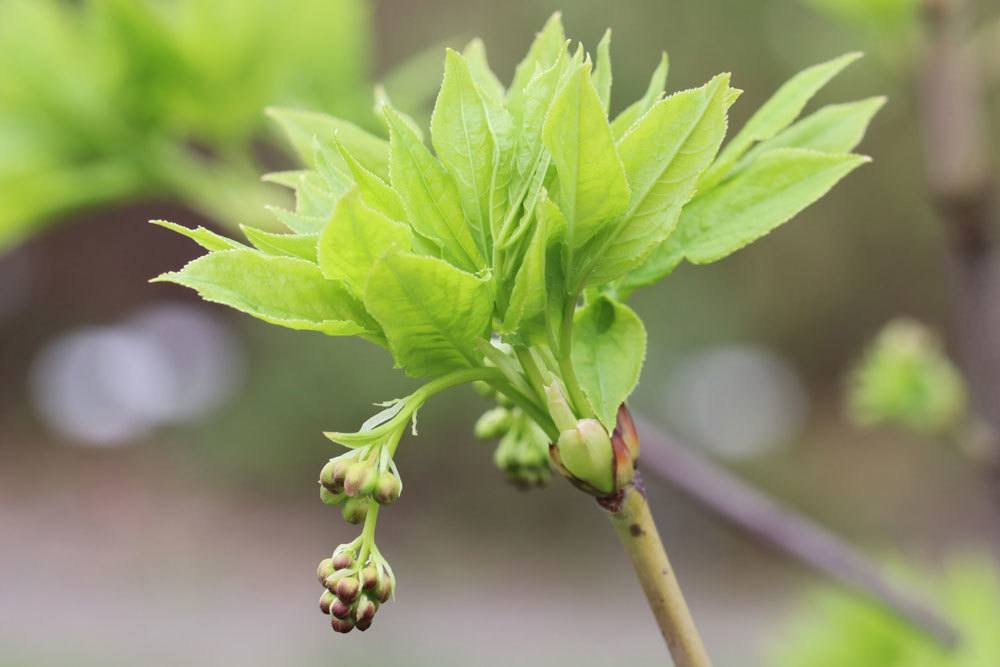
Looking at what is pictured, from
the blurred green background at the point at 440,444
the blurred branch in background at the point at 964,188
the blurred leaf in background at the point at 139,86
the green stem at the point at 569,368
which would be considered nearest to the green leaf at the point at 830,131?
the green stem at the point at 569,368

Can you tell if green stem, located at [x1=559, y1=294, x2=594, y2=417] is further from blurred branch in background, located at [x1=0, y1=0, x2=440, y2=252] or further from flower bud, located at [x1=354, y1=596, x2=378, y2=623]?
blurred branch in background, located at [x1=0, y1=0, x2=440, y2=252]

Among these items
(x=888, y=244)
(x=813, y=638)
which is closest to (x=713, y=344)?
(x=888, y=244)

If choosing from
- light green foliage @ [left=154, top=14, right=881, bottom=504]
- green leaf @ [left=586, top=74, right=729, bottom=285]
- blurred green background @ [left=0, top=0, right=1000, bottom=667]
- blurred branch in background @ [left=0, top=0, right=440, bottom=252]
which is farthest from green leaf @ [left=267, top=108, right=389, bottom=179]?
blurred green background @ [left=0, top=0, right=1000, bottom=667]

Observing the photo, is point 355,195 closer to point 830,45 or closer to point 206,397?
point 830,45

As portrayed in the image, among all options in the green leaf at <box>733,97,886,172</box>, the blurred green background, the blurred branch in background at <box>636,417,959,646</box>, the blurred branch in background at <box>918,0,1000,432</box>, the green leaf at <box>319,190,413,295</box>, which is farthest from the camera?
the blurred green background

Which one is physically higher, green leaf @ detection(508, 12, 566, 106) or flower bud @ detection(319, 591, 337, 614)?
green leaf @ detection(508, 12, 566, 106)

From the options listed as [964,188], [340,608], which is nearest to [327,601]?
[340,608]

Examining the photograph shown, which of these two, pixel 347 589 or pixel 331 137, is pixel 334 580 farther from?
pixel 331 137
